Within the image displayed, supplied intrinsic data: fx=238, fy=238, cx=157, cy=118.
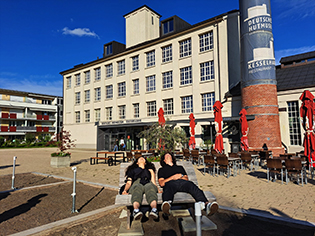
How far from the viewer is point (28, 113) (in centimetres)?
5453

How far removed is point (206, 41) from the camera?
23703 millimetres

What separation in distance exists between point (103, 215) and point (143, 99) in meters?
24.0

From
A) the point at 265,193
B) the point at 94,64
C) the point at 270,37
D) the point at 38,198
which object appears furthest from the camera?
the point at 94,64

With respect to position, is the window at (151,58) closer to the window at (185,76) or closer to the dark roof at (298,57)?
the window at (185,76)

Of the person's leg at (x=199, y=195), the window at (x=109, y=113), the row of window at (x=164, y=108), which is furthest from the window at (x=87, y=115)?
the person's leg at (x=199, y=195)

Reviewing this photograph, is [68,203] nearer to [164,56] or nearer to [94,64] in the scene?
[164,56]

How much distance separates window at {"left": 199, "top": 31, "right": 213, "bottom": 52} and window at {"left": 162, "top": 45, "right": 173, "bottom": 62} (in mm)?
3754

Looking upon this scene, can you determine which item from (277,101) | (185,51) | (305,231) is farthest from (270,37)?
(305,231)

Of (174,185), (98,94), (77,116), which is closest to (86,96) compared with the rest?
(98,94)

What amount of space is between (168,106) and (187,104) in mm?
2429

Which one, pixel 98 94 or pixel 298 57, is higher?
pixel 298 57

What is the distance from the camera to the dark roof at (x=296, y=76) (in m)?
18.8

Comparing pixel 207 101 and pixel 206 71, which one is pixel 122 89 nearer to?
pixel 206 71

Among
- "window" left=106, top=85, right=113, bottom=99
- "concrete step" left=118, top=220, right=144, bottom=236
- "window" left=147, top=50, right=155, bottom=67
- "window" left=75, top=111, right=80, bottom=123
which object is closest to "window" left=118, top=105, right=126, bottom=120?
"window" left=106, top=85, right=113, bottom=99
